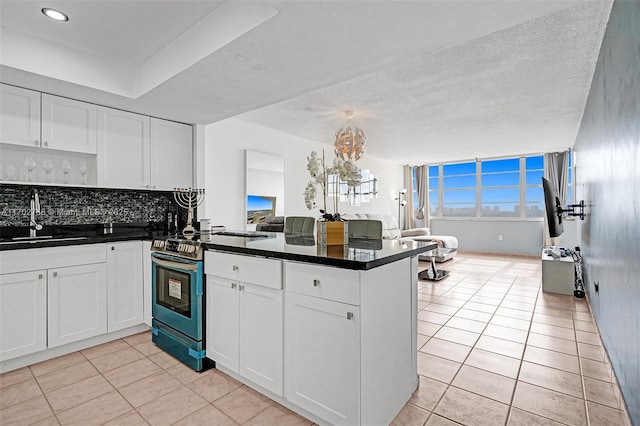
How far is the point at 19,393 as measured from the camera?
2137 mm

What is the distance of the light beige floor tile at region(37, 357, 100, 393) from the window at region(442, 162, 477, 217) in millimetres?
8548

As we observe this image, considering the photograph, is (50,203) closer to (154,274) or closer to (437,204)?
(154,274)

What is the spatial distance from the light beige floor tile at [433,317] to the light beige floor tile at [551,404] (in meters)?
1.21

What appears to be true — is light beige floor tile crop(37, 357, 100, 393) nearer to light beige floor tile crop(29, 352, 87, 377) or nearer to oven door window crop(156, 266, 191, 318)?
light beige floor tile crop(29, 352, 87, 377)

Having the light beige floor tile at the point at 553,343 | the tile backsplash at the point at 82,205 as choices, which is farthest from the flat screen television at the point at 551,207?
the tile backsplash at the point at 82,205

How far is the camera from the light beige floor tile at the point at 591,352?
2.54 metres

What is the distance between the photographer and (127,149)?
11.1 feet

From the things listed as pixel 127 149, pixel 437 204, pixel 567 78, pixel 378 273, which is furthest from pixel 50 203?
pixel 437 204

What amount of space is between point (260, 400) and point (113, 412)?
850 millimetres

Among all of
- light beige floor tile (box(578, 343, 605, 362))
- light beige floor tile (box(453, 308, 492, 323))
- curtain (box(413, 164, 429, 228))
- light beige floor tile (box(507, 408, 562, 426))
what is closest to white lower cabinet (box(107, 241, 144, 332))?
light beige floor tile (box(507, 408, 562, 426))

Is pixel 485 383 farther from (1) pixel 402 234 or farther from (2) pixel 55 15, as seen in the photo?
(1) pixel 402 234

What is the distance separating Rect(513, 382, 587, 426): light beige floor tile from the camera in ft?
6.01

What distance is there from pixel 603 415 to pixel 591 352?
0.98 meters

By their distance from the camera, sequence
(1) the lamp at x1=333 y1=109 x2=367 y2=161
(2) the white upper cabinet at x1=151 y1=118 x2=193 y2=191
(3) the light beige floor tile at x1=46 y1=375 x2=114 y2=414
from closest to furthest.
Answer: (3) the light beige floor tile at x1=46 y1=375 x2=114 y2=414
(2) the white upper cabinet at x1=151 y1=118 x2=193 y2=191
(1) the lamp at x1=333 y1=109 x2=367 y2=161
